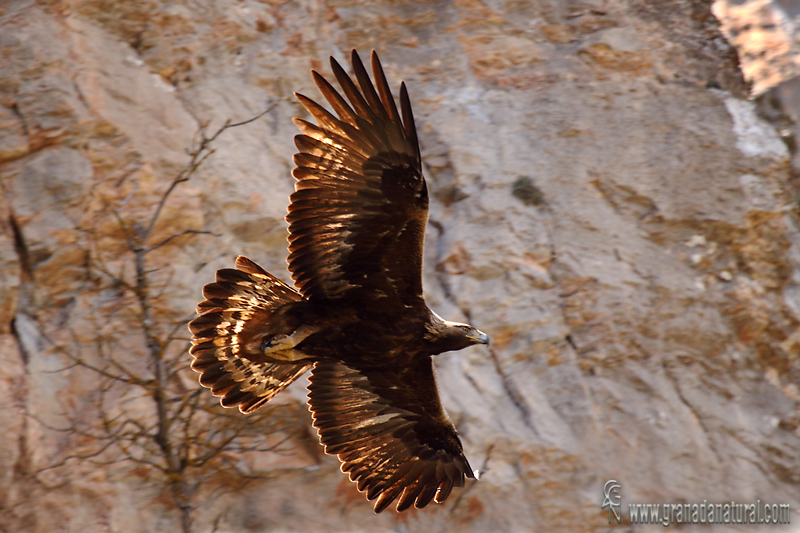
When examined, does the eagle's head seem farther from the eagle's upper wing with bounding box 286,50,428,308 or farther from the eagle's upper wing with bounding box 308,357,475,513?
the eagle's upper wing with bounding box 308,357,475,513

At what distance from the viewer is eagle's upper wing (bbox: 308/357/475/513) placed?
230 inches

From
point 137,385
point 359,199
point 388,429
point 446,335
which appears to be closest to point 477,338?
point 446,335

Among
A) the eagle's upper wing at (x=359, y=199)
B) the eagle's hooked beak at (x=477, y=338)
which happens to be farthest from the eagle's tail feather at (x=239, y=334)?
the eagle's hooked beak at (x=477, y=338)

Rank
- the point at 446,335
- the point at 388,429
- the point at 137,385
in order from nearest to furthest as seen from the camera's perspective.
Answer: the point at 446,335 < the point at 388,429 < the point at 137,385

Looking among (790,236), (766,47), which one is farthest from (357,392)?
(766,47)

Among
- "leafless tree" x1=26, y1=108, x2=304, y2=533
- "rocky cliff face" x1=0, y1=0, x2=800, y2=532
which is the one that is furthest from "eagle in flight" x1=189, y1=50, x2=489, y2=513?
"rocky cliff face" x1=0, y1=0, x2=800, y2=532

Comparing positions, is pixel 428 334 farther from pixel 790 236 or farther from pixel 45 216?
pixel 790 236

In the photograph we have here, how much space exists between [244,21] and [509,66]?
324cm

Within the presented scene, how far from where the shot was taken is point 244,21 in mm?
9531

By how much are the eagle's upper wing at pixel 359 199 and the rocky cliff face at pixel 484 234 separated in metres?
2.57

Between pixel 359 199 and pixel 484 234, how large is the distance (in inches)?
162

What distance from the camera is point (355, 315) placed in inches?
213

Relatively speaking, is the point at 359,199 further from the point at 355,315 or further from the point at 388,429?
the point at 388,429

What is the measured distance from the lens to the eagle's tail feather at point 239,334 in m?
5.39
